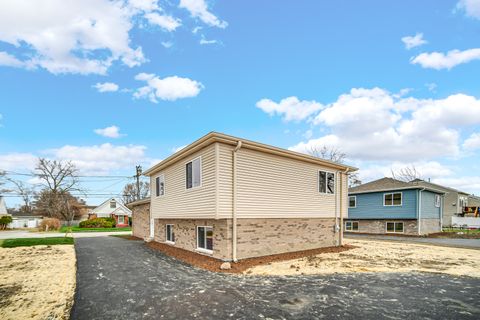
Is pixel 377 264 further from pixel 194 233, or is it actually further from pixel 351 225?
pixel 351 225

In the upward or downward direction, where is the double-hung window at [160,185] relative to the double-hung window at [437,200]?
upward

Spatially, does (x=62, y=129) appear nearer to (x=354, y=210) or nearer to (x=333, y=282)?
(x=333, y=282)

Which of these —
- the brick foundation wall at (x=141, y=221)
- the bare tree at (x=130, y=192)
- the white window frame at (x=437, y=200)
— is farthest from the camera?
the bare tree at (x=130, y=192)

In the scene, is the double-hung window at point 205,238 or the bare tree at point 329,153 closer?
the double-hung window at point 205,238

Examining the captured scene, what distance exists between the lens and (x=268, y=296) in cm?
677

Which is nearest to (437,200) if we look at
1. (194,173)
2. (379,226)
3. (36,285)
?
(379,226)

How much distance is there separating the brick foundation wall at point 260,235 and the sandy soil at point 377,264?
43.3 inches

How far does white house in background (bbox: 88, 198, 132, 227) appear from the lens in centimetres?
4623

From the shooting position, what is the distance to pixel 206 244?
12.4m

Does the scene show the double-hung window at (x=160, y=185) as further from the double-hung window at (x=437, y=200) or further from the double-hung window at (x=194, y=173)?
the double-hung window at (x=437, y=200)

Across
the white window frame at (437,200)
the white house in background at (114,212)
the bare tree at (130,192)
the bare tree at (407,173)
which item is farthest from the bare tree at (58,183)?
the bare tree at (407,173)

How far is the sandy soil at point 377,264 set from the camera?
9.70m

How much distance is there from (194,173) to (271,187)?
3422mm

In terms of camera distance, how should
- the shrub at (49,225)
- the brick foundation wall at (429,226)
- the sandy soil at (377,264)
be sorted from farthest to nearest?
the shrub at (49,225) < the brick foundation wall at (429,226) < the sandy soil at (377,264)
